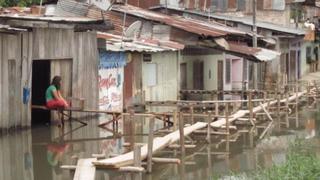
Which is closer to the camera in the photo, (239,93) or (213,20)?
(239,93)

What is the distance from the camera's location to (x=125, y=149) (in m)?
15.9

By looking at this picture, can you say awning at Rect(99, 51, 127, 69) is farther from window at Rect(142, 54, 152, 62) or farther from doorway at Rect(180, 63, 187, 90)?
doorway at Rect(180, 63, 187, 90)

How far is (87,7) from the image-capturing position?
2364cm

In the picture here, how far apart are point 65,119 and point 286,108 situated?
991 cm

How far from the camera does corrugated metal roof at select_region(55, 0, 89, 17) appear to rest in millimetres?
21953

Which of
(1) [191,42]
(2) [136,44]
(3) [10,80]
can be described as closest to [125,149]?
(3) [10,80]

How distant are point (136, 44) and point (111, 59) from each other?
1.41 m

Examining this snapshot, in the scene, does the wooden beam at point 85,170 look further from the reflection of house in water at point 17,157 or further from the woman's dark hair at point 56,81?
the woman's dark hair at point 56,81

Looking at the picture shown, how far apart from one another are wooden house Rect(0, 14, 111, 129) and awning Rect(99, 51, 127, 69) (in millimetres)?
798

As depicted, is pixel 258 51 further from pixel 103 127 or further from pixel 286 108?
pixel 103 127

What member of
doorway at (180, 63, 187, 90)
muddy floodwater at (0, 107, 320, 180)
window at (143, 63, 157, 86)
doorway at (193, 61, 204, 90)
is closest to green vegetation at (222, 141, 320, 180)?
muddy floodwater at (0, 107, 320, 180)

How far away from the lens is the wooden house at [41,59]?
17.6 meters

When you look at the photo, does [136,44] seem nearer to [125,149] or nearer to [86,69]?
[86,69]

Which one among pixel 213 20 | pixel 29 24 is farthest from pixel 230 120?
pixel 213 20
